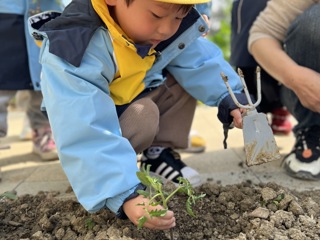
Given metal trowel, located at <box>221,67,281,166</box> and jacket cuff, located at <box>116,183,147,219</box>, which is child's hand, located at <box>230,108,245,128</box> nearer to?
metal trowel, located at <box>221,67,281,166</box>

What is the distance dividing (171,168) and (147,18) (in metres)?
0.77

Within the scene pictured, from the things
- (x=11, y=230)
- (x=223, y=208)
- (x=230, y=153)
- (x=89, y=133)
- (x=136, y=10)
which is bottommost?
(x=230, y=153)

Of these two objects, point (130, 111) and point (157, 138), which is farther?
point (157, 138)

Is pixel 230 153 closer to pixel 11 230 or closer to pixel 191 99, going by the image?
pixel 191 99

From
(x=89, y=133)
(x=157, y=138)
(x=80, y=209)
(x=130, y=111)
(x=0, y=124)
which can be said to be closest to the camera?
(x=89, y=133)

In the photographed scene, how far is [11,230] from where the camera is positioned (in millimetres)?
1735

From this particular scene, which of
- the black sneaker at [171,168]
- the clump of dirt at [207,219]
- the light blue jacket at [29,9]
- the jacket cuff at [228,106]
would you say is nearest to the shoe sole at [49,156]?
the light blue jacket at [29,9]

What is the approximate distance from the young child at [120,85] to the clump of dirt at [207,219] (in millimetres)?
115

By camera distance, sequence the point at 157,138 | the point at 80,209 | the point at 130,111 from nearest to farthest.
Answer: the point at 80,209 < the point at 130,111 < the point at 157,138

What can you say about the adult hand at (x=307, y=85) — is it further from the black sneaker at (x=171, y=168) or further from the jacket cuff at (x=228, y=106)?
the black sneaker at (x=171, y=168)

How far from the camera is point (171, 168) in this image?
7.16 feet

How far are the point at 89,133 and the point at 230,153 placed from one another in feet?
4.09

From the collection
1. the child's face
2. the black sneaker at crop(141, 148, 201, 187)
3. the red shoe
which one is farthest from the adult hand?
the red shoe

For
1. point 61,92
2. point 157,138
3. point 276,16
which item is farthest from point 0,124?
point 276,16
